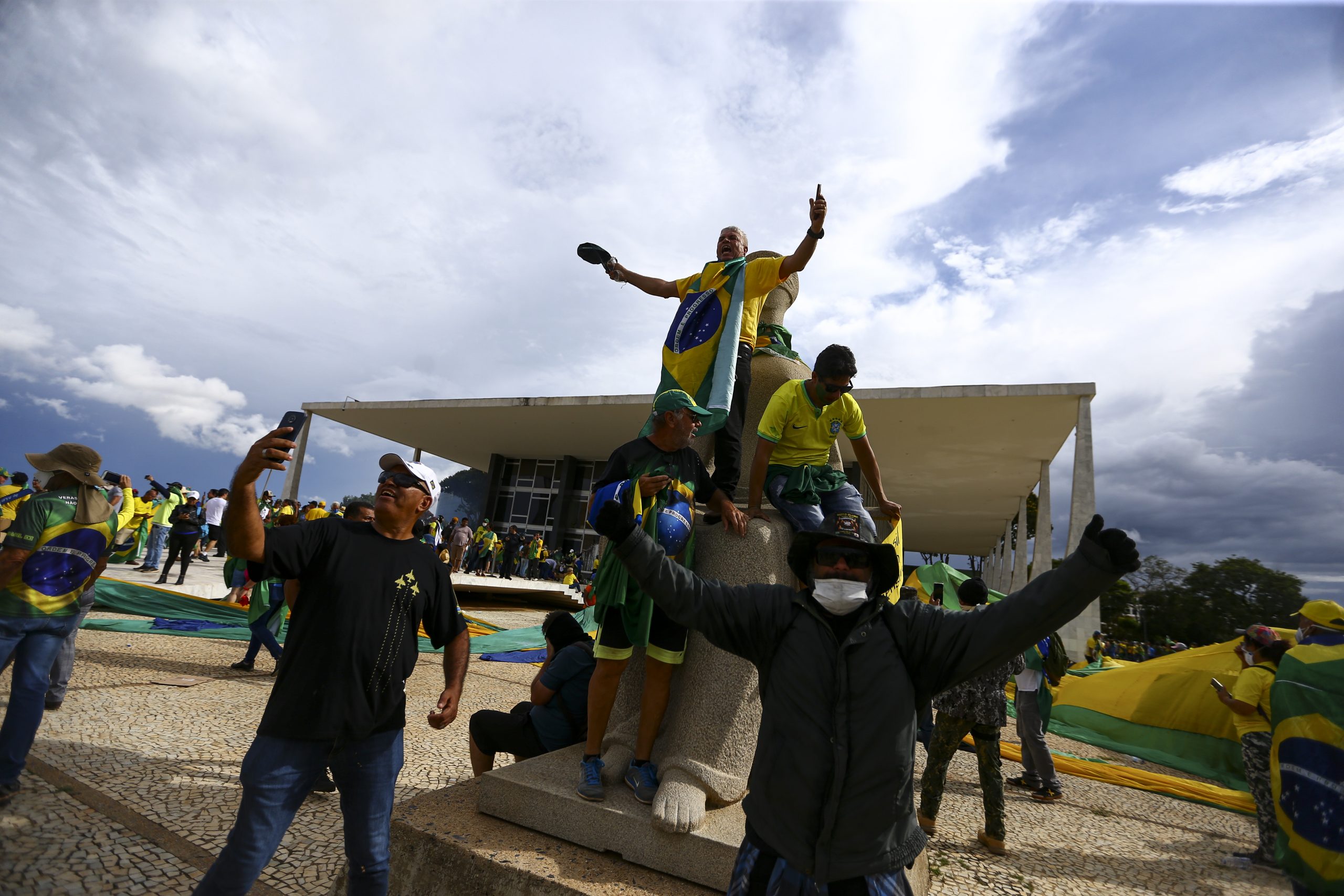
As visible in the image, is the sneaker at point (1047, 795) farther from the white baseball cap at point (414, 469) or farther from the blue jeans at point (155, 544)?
the blue jeans at point (155, 544)

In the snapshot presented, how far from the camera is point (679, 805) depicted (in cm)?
248

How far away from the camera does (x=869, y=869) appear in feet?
5.23

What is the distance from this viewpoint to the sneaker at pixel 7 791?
3.08m

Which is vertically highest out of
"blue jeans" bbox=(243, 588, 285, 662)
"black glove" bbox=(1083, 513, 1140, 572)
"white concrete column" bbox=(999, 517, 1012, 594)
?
"white concrete column" bbox=(999, 517, 1012, 594)

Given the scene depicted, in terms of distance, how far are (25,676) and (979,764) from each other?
5.56m

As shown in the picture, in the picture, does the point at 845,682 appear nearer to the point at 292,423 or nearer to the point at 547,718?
the point at 292,423

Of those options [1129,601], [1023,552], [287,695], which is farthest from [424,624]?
[1129,601]

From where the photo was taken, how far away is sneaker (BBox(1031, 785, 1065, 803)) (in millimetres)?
5645

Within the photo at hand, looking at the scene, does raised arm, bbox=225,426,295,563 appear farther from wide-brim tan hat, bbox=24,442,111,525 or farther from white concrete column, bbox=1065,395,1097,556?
white concrete column, bbox=1065,395,1097,556

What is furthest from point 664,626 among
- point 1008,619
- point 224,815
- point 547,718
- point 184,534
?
point 184,534

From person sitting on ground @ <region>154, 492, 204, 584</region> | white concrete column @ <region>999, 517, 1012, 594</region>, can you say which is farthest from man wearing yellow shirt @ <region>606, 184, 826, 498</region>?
white concrete column @ <region>999, 517, 1012, 594</region>

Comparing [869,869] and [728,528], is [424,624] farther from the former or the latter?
[869,869]

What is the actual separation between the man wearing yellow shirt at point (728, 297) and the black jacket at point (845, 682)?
1507 mm

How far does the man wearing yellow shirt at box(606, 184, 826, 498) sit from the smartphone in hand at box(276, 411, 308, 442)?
6.44ft
